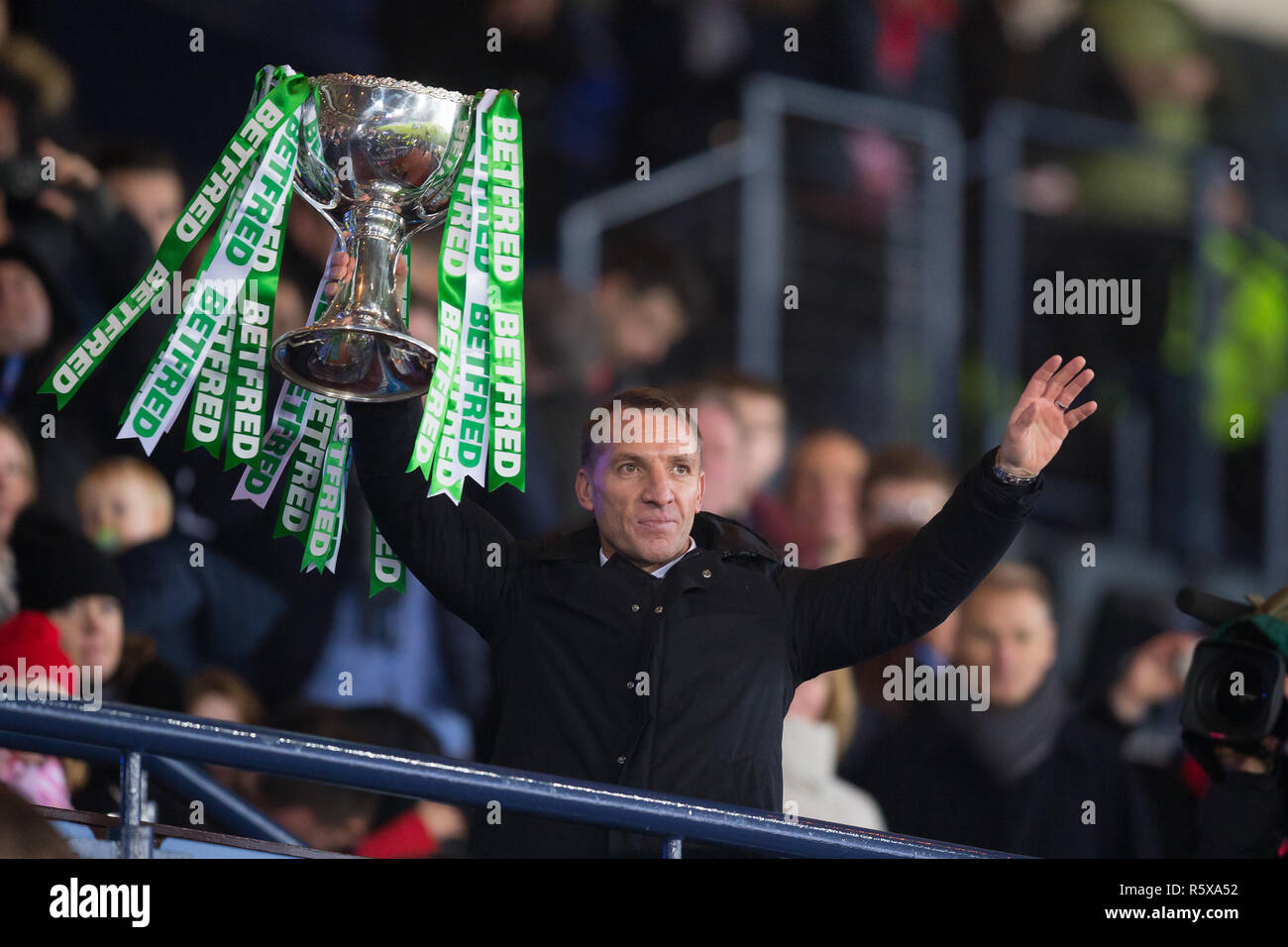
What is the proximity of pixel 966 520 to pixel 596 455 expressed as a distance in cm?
64

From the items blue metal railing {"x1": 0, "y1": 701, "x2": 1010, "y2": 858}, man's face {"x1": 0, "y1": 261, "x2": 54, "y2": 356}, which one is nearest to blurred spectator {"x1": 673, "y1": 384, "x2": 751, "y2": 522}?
man's face {"x1": 0, "y1": 261, "x2": 54, "y2": 356}

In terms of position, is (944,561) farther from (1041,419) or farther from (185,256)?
(185,256)

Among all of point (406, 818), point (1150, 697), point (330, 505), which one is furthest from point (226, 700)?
point (1150, 697)

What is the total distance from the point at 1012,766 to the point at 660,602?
1895mm

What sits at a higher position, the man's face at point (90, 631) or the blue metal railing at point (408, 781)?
the man's face at point (90, 631)

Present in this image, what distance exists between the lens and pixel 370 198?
269 cm

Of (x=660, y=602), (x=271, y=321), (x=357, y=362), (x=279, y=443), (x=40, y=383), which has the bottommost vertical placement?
(x=660, y=602)

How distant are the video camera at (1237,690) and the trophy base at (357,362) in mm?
1429

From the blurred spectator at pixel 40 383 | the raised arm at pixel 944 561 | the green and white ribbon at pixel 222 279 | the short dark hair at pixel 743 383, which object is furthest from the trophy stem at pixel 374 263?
the short dark hair at pixel 743 383

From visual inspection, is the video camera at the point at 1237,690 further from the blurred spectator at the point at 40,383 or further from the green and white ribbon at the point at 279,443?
the blurred spectator at the point at 40,383

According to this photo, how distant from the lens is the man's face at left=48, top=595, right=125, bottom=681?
373 centimetres

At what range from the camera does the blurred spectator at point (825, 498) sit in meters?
4.81

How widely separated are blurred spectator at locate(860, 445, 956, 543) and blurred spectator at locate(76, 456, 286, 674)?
5.77 feet
